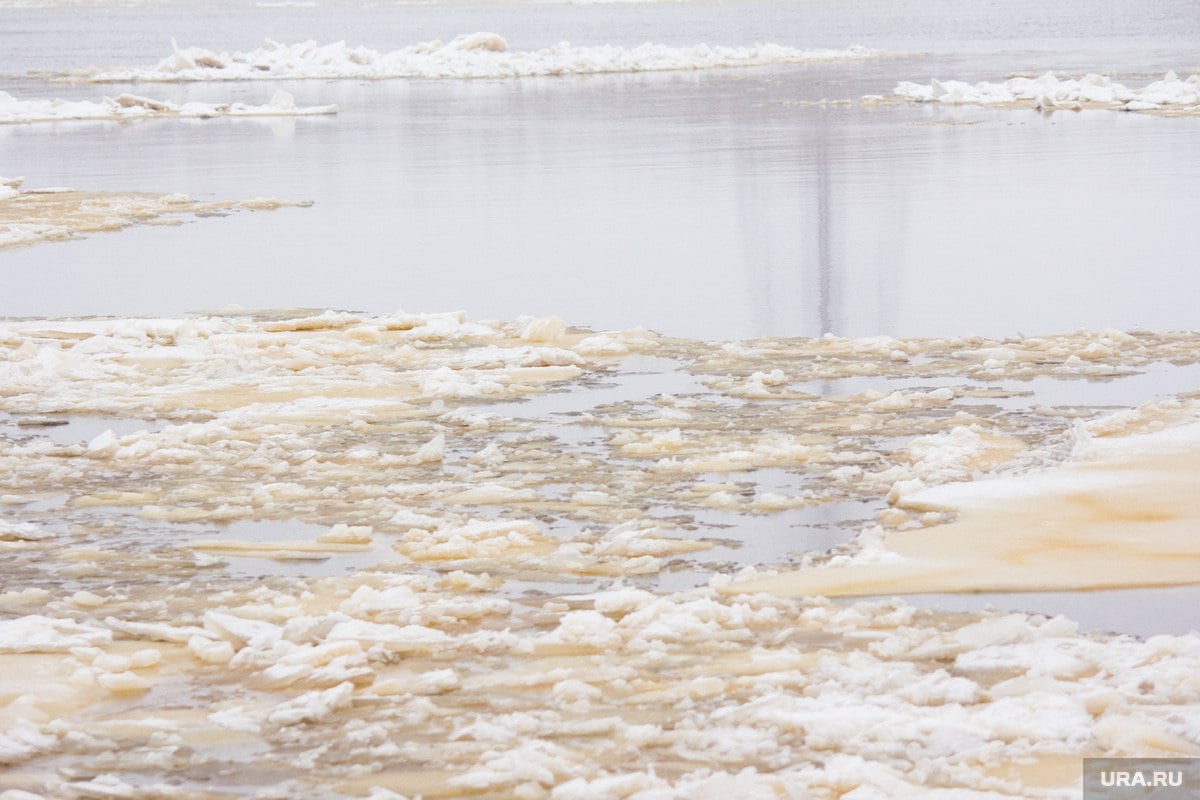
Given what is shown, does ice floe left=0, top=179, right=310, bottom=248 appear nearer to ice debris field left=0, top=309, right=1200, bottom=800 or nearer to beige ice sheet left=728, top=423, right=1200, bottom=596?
ice debris field left=0, top=309, right=1200, bottom=800

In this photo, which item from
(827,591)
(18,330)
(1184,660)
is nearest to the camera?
(1184,660)

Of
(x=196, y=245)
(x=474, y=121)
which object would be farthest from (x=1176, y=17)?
(x=196, y=245)

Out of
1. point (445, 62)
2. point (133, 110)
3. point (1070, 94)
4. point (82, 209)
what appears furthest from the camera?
point (445, 62)

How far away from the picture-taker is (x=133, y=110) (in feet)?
106

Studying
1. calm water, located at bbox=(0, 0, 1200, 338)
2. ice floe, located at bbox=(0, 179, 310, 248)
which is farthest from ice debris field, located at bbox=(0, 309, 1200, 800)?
ice floe, located at bbox=(0, 179, 310, 248)

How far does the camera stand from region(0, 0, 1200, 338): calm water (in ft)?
36.6

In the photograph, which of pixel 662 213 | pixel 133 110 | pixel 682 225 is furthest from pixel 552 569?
pixel 133 110

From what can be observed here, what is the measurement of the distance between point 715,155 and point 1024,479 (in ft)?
47.8

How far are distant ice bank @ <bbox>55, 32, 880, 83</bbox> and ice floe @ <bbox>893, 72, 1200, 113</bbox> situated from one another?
14736 mm

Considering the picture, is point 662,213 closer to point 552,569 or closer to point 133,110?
point 552,569

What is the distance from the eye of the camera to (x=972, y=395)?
812 cm

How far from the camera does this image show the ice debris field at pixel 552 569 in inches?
165

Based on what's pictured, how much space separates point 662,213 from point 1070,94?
1426cm

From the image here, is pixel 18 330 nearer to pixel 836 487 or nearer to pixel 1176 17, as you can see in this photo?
pixel 836 487
